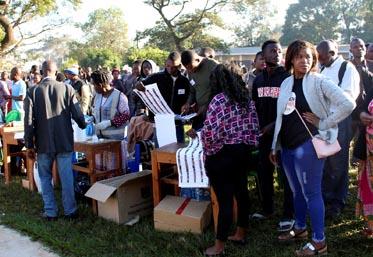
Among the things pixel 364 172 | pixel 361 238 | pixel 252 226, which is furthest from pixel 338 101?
pixel 252 226

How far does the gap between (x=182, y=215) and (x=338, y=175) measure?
5.46 feet

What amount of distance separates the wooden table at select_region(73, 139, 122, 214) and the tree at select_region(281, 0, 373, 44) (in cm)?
5305

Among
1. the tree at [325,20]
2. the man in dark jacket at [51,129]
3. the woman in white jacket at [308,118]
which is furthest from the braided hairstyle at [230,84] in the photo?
the tree at [325,20]

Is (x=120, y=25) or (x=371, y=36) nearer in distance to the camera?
(x=371, y=36)

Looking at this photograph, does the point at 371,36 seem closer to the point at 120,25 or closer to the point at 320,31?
the point at 320,31

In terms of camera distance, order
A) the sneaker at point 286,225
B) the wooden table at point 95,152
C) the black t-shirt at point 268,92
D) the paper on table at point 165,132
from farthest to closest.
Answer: the wooden table at point 95,152, the paper on table at point 165,132, the black t-shirt at point 268,92, the sneaker at point 286,225

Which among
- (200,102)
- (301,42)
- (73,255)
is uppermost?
(301,42)

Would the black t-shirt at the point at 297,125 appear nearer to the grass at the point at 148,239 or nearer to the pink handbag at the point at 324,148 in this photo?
the pink handbag at the point at 324,148

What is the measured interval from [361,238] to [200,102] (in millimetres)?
2060

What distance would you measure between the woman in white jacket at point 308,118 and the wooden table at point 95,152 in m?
2.34

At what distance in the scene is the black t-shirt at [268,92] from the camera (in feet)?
13.6

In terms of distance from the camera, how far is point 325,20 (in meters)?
59.8

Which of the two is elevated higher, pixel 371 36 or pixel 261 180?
pixel 371 36

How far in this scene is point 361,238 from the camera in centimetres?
389
